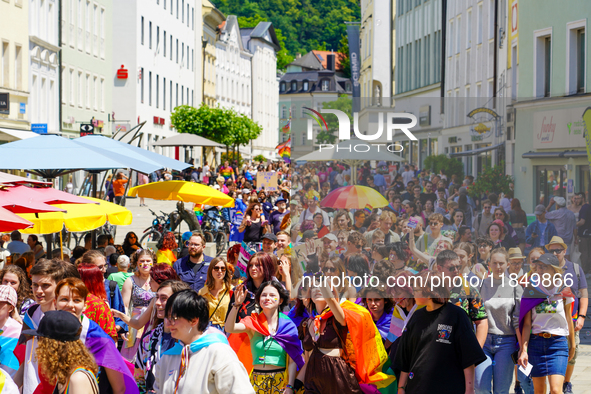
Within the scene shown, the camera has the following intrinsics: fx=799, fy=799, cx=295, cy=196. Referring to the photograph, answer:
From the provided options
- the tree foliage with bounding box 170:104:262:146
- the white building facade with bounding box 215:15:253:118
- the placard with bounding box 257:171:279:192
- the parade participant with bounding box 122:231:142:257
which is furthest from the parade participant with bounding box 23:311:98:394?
the white building facade with bounding box 215:15:253:118

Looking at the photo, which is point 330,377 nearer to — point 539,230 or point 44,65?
point 539,230

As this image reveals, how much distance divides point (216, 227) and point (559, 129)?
44.2 ft

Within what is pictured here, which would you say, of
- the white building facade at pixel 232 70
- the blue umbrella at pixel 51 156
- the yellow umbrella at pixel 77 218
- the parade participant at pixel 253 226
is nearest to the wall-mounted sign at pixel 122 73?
the white building facade at pixel 232 70

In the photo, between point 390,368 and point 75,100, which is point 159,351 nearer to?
point 390,368

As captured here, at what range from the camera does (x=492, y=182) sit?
16.5ft

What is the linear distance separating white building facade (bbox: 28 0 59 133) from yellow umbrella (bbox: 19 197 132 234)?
68.1 ft

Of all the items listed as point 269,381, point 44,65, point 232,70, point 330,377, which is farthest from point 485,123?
point 232,70

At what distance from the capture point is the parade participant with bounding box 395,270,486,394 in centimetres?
520

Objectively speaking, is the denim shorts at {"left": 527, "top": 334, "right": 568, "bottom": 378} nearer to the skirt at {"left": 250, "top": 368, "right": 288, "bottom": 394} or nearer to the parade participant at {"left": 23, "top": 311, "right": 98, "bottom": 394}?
the skirt at {"left": 250, "top": 368, "right": 288, "bottom": 394}

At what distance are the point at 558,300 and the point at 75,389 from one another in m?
3.78

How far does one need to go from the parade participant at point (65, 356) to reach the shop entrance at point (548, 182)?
2951 millimetres

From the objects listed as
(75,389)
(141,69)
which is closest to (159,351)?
(75,389)

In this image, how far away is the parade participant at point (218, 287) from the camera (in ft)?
22.8

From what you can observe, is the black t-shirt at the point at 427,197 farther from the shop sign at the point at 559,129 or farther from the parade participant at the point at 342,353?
the parade participant at the point at 342,353
